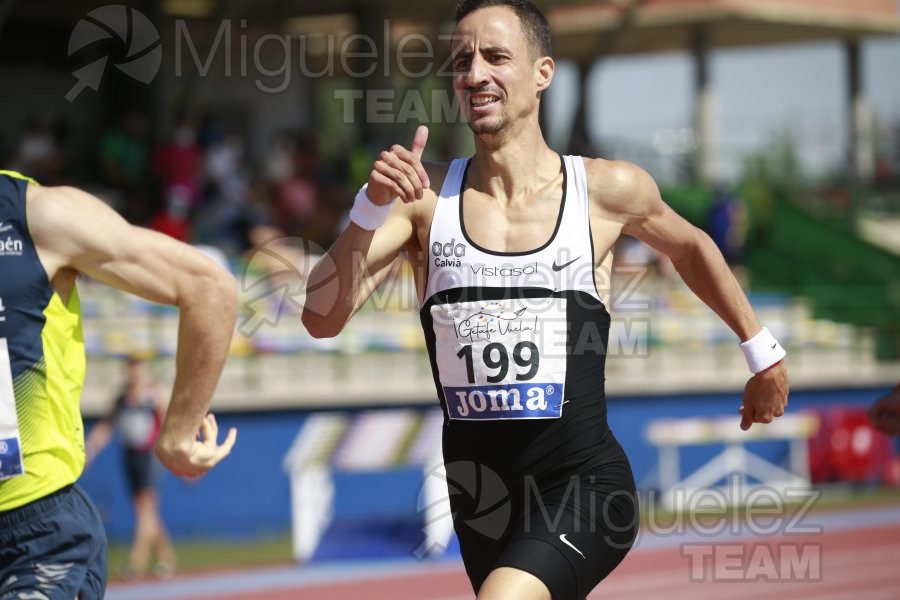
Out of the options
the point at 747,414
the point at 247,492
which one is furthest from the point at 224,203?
the point at 747,414

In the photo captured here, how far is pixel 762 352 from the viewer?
432 centimetres

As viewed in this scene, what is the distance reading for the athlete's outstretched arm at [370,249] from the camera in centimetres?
363

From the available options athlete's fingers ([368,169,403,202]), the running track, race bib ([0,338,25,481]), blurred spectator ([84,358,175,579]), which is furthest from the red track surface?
race bib ([0,338,25,481])

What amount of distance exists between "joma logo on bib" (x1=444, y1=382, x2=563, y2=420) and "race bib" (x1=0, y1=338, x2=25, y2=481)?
4.58 feet

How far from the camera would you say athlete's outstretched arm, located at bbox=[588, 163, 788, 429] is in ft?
13.3

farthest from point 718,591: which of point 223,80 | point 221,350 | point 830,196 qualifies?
point 830,196

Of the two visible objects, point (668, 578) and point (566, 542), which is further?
point (668, 578)

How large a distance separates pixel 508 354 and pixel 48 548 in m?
1.47

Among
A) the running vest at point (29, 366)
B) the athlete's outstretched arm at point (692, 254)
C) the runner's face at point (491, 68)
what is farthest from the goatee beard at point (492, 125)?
the running vest at point (29, 366)

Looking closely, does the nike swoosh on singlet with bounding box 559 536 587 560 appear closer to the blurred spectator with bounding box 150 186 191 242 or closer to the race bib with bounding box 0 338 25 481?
the race bib with bounding box 0 338 25 481

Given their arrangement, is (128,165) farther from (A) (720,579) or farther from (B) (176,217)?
(A) (720,579)

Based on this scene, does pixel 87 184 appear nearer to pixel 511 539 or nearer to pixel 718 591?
pixel 718 591

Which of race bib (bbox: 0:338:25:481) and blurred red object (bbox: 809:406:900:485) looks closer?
race bib (bbox: 0:338:25:481)

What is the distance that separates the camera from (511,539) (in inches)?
150
